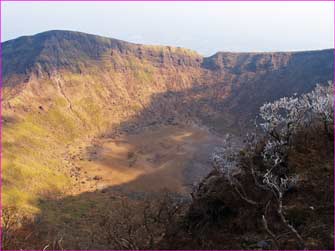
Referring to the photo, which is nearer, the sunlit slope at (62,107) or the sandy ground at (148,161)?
the sunlit slope at (62,107)

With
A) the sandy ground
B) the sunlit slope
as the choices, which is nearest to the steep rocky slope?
the sunlit slope

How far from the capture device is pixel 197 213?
2095 cm

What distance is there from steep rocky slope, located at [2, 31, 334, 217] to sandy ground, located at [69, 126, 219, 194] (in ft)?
7.31

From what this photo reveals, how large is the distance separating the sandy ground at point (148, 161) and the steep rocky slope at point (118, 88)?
223cm

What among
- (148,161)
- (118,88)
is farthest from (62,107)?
(148,161)

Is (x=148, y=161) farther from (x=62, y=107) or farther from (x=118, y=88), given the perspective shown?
(x=118, y=88)

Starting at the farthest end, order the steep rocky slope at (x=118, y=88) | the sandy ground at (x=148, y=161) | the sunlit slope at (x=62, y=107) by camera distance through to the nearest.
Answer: the steep rocky slope at (x=118, y=88) < the sandy ground at (x=148, y=161) < the sunlit slope at (x=62, y=107)

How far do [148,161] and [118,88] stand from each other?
→ 26.5 metres

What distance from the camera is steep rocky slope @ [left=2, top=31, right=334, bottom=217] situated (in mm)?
55250

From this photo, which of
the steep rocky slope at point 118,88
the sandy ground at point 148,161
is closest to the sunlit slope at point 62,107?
the steep rocky slope at point 118,88

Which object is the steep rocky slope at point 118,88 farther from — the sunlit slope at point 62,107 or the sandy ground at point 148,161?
the sandy ground at point 148,161

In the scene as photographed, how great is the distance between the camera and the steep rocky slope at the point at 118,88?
181ft

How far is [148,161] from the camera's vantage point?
49.9 metres

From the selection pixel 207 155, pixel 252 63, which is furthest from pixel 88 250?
pixel 252 63
